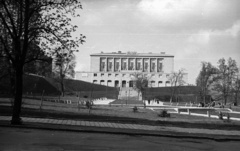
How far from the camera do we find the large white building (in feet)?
404

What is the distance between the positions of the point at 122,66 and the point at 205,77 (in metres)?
74.2

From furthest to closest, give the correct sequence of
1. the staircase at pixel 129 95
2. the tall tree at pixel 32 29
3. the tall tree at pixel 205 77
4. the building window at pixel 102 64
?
the building window at pixel 102 64, the staircase at pixel 129 95, the tall tree at pixel 205 77, the tall tree at pixel 32 29

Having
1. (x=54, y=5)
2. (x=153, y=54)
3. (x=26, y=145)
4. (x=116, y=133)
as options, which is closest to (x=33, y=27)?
(x=54, y=5)

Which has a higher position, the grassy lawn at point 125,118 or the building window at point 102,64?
the building window at point 102,64

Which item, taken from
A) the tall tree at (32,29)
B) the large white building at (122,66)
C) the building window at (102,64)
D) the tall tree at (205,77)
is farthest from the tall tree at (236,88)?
the building window at (102,64)

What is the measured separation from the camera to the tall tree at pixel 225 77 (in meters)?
50.2

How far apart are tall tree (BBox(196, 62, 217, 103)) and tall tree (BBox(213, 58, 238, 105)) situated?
1.97m

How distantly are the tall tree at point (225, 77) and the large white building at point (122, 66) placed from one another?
2659 inches

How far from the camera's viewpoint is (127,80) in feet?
400

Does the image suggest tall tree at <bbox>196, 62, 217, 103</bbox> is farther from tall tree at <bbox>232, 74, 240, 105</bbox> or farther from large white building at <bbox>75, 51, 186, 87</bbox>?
large white building at <bbox>75, 51, 186, 87</bbox>

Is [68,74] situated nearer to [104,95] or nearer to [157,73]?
[104,95]

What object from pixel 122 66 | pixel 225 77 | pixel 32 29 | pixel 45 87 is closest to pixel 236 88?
pixel 225 77

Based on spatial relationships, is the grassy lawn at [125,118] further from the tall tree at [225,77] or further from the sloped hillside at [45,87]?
the tall tree at [225,77]

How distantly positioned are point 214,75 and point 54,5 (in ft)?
161
